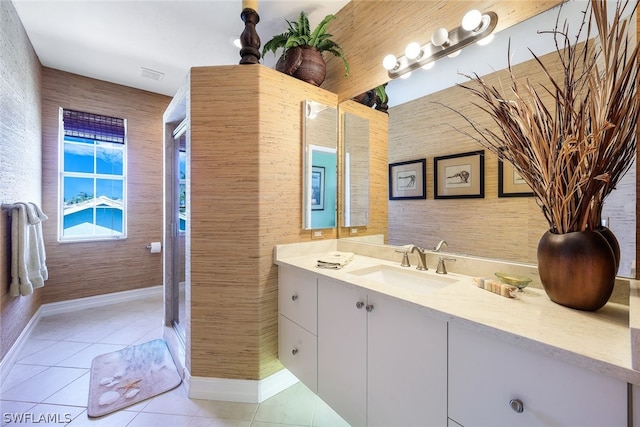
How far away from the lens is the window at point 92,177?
3.03 meters

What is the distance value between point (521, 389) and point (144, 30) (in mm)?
3314

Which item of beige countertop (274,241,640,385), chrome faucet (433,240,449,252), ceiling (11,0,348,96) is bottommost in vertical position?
beige countertop (274,241,640,385)

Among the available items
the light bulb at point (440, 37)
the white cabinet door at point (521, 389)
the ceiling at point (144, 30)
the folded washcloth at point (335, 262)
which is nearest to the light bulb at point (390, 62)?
the light bulb at point (440, 37)

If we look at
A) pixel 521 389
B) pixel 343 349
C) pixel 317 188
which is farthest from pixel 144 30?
pixel 521 389

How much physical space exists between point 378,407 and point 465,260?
0.81m

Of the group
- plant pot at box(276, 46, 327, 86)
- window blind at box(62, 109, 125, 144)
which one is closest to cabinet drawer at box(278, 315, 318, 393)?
plant pot at box(276, 46, 327, 86)

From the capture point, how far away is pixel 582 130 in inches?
31.5

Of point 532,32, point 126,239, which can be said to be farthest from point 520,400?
point 126,239

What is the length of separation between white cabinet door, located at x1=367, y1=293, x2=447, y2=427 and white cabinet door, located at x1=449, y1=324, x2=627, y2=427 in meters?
0.05

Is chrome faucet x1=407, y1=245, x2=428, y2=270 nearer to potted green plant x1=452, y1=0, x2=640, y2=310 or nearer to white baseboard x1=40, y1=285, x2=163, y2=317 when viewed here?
potted green plant x1=452, y1=0, x2=640, y2=310

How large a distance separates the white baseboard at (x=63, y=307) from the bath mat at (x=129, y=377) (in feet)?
1.80

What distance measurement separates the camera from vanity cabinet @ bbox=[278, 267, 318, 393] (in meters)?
1.43

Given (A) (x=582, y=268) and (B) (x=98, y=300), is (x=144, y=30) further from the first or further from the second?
(A) (x=582, y=268)

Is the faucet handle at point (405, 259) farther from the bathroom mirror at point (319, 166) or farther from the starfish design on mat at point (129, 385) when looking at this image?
the starfish design on mat at point (129, 385)
